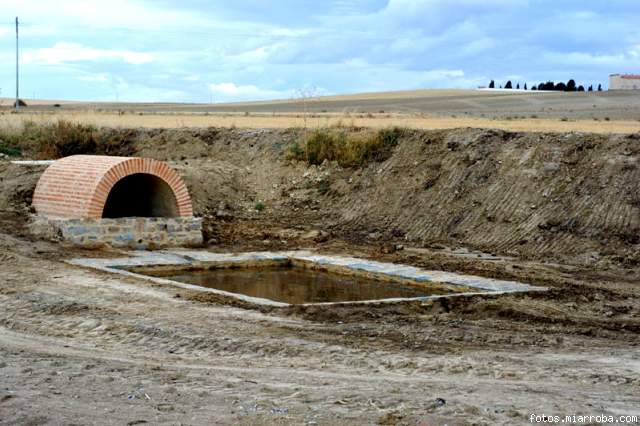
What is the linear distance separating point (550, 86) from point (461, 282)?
4301 inches

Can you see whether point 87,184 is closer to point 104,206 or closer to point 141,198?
point 104,206

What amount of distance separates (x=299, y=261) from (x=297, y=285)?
1.93m

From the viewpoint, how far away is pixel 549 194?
71.6 feet

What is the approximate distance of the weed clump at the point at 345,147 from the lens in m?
27.0

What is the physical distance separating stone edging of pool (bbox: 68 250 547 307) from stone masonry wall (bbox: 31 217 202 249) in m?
0.62

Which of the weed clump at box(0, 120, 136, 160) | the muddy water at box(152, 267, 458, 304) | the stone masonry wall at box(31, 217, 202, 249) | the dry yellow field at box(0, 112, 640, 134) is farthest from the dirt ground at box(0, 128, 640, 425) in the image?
the dry yellow field at box(0, 112, 640, 134)

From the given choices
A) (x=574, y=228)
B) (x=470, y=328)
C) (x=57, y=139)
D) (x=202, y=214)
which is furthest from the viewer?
(x=57, y=139)

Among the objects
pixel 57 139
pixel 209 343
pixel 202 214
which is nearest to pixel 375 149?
pixel 202 214

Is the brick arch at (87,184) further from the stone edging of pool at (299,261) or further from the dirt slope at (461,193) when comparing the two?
the dirt slope at (461,193)

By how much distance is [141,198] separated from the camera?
72.8ft

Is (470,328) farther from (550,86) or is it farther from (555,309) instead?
(550,86)

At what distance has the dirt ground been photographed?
8664mm

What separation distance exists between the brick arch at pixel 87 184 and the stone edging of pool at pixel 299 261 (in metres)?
1.32

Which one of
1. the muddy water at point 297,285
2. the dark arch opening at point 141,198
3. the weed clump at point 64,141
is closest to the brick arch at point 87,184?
the dark arch opening at point 141,198
